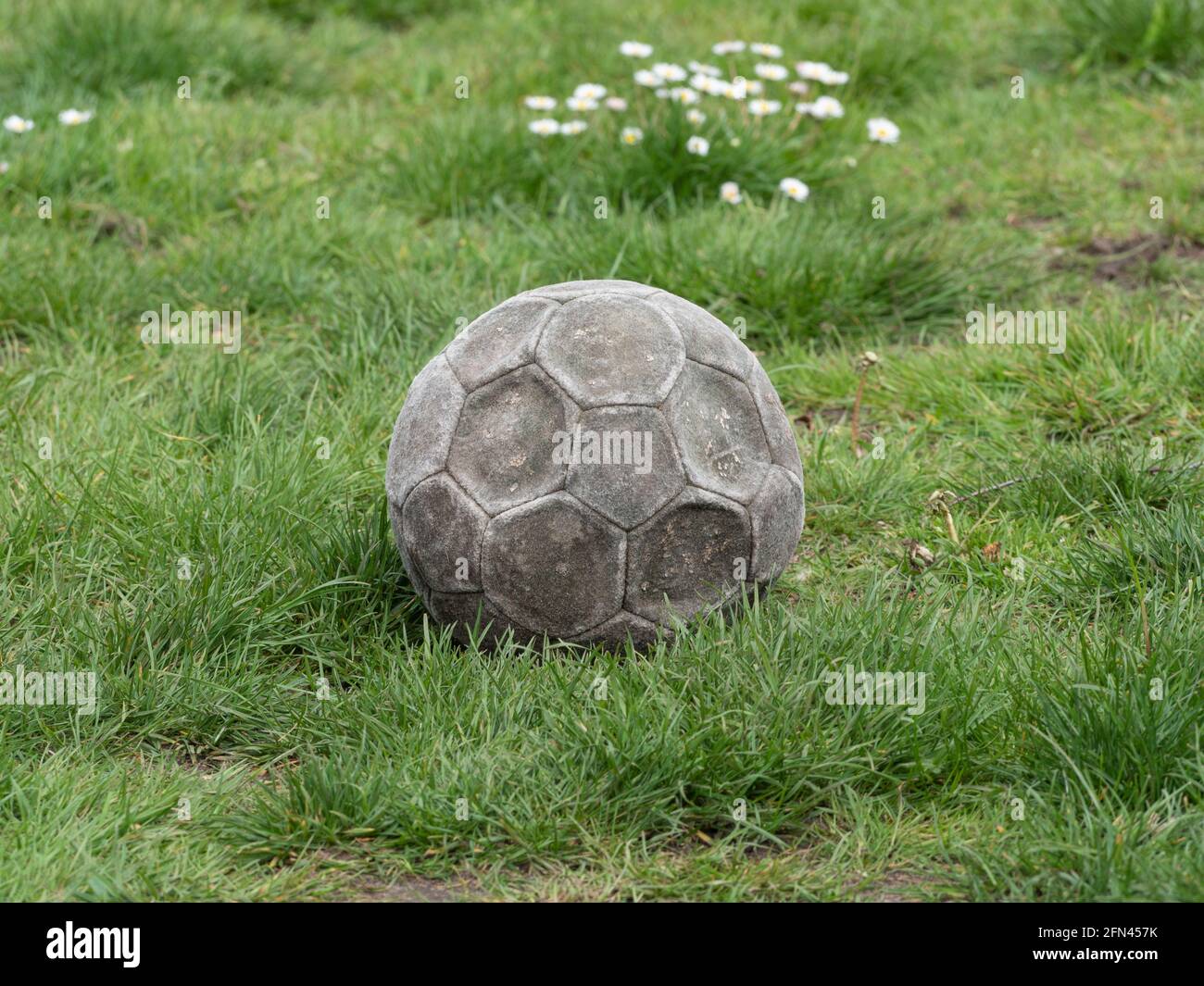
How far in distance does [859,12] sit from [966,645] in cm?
531

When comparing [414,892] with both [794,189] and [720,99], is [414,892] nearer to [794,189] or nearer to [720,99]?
[794,189]

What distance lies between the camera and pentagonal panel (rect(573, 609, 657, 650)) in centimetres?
323

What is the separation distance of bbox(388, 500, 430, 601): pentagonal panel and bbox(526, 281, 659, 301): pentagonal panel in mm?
657

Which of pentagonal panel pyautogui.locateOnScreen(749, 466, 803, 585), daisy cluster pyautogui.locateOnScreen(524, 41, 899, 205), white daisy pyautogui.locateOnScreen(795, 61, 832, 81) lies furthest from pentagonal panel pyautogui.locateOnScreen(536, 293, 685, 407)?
white daisy pyautogui.locateOnScreen(795, 61, 832, 81)

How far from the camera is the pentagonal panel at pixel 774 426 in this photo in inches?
135

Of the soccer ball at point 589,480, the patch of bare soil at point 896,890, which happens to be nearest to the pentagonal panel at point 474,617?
the soccer ball at point 589,480

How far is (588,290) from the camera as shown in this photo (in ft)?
11.4

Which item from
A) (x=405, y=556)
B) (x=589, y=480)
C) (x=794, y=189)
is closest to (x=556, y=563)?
(x=589, y=480)

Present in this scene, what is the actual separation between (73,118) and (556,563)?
13.7ft

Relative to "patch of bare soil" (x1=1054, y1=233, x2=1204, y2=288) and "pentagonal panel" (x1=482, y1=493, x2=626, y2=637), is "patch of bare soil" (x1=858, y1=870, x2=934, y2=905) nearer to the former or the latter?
"pentagonal panel" (x1=482, y1=493, x2=626, y2=637)

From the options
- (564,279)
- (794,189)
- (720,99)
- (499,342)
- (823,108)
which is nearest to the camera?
(499,342)

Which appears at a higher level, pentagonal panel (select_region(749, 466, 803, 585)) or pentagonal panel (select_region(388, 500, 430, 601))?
pentagonal panel (select_region(749, 466, 803, 585))

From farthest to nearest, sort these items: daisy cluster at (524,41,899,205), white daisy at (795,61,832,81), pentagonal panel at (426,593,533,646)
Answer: white daisy at (795,61,832,81) < daisy cluster at (524,41,899,205) < pentagonal panel at (426,593,533,646)

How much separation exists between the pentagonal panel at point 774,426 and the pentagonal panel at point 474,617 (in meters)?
0.76
